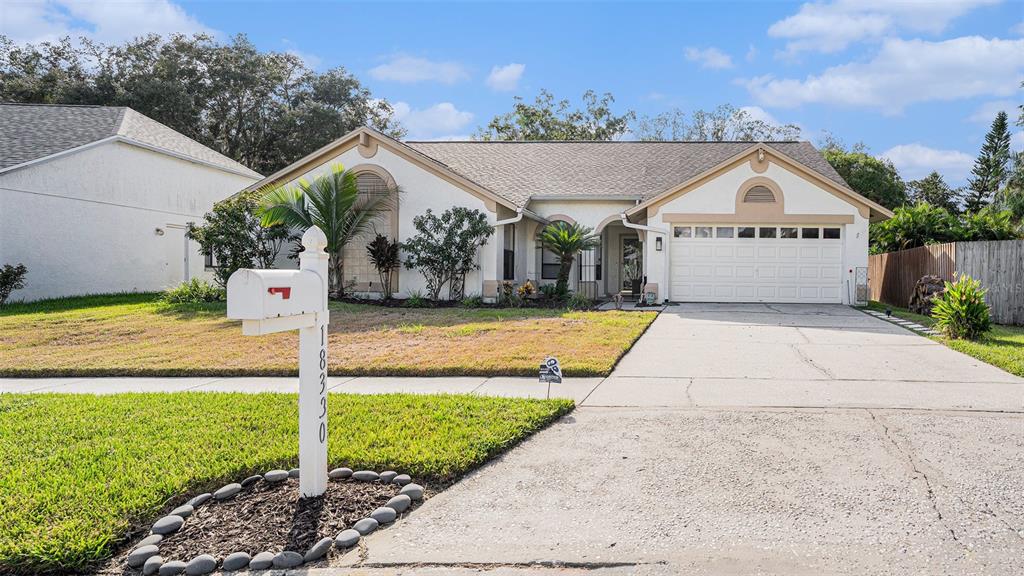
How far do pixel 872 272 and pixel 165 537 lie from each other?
23.7 m

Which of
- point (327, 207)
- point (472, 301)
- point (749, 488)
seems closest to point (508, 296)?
point (472, 301)

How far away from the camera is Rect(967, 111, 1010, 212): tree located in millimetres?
35938

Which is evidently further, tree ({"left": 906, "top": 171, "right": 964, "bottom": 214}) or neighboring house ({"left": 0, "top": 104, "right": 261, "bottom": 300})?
tree ({"left": 906, "top": 171, "right": 964, "bottom": 214})

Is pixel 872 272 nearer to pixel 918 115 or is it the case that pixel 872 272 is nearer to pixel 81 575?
pixel 918 115

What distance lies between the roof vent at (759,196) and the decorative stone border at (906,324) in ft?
12.7

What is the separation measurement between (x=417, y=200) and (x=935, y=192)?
3609 centimetres

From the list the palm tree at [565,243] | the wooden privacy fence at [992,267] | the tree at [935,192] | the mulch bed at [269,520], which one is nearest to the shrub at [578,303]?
the palm tree at [565,243]

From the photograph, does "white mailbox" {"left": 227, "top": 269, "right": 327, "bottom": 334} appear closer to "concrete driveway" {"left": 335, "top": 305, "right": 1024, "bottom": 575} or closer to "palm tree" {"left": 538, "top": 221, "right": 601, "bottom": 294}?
"concrete driveway" {"left": 335, "top": 305, "right": 1024, "bottom": 575}

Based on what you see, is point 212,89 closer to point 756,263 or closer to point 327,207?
point 327,207

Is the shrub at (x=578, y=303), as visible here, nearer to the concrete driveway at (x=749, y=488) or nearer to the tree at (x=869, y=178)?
the concrete driveway at (x=749, y=488)

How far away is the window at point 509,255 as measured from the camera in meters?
18.6

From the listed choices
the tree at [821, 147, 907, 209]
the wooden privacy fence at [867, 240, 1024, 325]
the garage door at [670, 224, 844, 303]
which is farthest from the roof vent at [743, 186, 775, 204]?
the tree at [821, 147, 907, 209]

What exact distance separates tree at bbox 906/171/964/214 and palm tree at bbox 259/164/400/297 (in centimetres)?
3541

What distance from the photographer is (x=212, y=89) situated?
35469 millimetres
